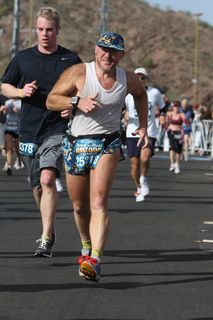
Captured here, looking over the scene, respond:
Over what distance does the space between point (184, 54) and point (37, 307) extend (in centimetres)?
8982

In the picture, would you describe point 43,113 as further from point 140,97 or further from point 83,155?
point 83,155

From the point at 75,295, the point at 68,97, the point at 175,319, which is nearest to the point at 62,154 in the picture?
the point at 68,97

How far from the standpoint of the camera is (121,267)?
9547mm

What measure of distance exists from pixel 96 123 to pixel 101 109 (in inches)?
4.9

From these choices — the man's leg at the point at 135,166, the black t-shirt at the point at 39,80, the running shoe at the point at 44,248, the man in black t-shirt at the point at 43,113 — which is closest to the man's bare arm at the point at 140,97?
the man in black t-shirt at the point at 43,113

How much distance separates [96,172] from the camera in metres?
8.79

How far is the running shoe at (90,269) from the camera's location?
27.3 feet

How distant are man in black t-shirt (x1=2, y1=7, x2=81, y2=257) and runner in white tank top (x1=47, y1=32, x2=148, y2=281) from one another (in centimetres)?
93

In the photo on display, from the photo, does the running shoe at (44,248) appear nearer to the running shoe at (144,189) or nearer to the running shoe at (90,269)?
the running shoe at (90,269)

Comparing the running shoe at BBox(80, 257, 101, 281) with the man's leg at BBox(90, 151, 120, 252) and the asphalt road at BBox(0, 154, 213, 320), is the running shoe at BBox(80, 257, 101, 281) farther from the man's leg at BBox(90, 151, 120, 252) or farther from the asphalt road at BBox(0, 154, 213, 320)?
the man's leg at BBox(90, 151, 120, 252)

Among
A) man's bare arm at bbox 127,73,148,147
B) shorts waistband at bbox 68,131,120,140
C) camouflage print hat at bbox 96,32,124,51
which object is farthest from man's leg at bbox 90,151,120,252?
camouflage print hat at bbox 96,32,124,51

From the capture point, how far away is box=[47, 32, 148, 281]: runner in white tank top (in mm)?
8695

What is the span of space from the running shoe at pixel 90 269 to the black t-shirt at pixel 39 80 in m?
2.06

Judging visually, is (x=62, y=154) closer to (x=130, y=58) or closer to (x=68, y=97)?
(x=68, y=97)
